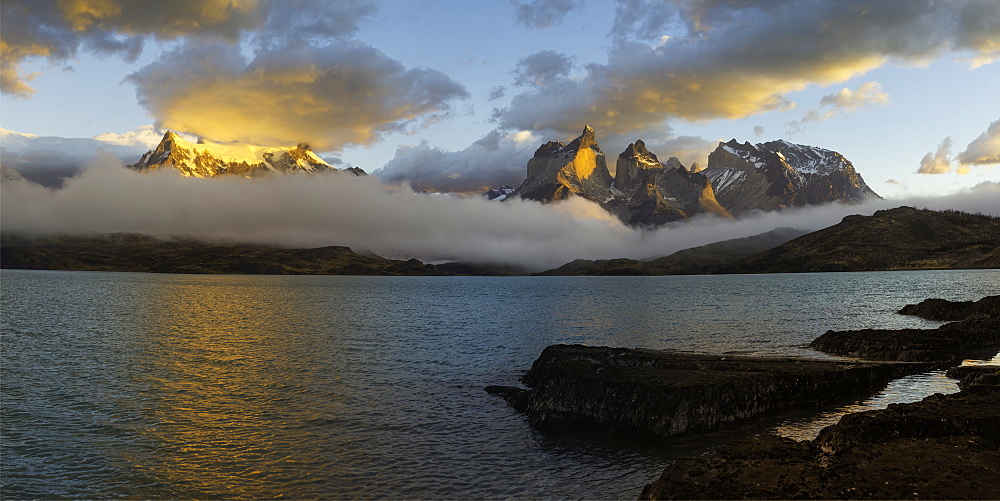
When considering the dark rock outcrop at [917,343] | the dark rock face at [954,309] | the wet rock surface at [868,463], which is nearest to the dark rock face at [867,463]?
the wet rock surface at [868,463]

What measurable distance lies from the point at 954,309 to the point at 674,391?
3813 inches

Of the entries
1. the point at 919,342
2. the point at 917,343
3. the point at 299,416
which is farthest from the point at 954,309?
the point at 299,416

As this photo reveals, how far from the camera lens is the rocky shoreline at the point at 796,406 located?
1689 cm

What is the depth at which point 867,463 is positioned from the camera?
720 inches

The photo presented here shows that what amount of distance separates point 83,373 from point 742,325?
86048 millimetres

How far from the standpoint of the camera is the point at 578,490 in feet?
75.5

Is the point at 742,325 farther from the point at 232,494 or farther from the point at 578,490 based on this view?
the point at 232,494

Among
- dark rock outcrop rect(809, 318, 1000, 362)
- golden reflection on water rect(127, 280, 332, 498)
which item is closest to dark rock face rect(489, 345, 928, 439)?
dark rock outcrop rect(809, 318, 1000, 362)

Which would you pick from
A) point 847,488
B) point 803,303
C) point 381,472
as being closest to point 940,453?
point 847,488

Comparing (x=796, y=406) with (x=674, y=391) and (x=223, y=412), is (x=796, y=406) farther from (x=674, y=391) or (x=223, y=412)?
(x=223, y=412)

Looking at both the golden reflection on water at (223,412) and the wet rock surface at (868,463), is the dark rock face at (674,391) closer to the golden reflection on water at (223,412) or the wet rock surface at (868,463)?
the wet rock surface at (868,463)

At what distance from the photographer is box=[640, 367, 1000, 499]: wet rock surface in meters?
16.1

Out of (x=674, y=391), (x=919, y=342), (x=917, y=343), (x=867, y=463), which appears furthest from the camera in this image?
(x=919, y=342)

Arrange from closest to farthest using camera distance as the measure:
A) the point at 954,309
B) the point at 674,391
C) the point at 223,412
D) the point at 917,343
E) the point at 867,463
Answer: the point at 867,463
the point at 674,391
the point at 223,412
the point at 917,343
the point at 954,309
